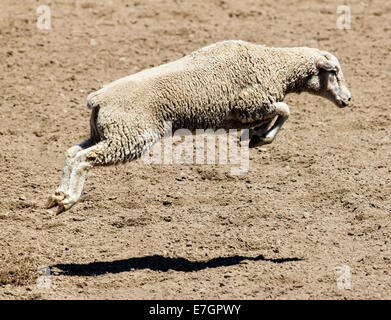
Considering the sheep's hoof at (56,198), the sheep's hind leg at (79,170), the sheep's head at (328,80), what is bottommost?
the sheep's hoof at (56,198)

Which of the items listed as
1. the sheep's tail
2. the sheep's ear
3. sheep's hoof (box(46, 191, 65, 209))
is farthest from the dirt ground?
the sheep's ear

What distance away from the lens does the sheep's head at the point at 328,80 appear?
637 cm

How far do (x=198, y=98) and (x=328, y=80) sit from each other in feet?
4.51

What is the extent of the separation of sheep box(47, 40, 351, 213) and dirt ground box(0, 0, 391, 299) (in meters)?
1.03

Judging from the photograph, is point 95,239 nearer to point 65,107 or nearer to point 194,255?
point 194,255

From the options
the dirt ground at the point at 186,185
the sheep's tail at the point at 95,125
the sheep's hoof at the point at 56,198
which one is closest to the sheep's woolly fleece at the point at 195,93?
the sheep's tail at the point at 95,125

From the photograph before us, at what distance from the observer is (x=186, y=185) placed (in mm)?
7547

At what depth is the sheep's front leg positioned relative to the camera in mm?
6191

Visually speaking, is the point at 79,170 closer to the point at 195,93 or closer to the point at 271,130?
the point at 195,93

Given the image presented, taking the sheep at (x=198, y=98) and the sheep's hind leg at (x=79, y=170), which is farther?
the sheep at (x=198, y=98)

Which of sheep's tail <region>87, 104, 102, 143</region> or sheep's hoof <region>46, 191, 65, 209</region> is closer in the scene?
sheep's hoof <region>46, 191, 65, 209</region>

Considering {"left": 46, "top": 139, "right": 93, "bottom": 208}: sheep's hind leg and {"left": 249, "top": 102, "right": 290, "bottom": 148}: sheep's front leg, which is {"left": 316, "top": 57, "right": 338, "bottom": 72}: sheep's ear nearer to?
{"left": 249, "top": 102, "right": 290, "bottom": 148}: sheep's front leg

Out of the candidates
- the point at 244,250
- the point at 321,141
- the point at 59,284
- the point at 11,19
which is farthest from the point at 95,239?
Result: the point at 11,19

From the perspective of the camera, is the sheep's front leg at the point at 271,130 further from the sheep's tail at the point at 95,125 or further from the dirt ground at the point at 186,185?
the sheep's tail at the point at 95,125
